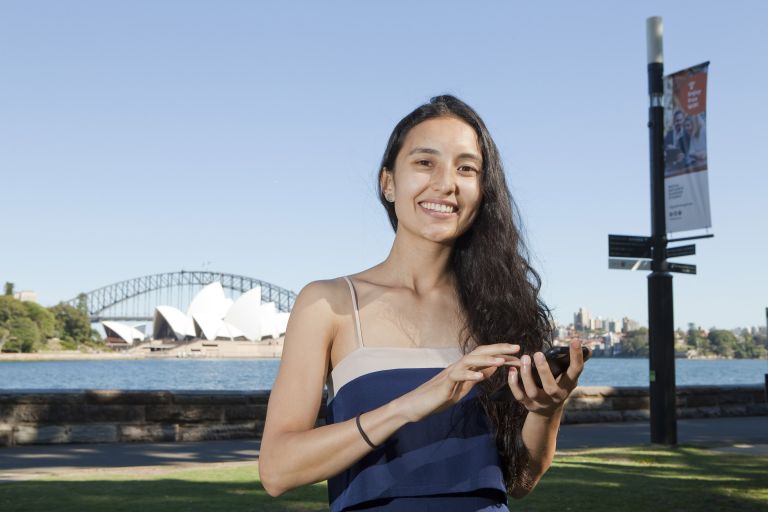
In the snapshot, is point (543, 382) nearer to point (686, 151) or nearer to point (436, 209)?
point (436, 209)

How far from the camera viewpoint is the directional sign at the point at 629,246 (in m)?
10.6

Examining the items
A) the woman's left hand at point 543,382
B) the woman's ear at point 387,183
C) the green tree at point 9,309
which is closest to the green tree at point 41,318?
the green tree at point 9,309

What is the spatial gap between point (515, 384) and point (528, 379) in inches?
1.1

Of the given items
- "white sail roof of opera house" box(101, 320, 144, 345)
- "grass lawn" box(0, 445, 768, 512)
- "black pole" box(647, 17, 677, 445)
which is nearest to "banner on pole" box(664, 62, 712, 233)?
"black pole" box(647, 17, 677, 445)

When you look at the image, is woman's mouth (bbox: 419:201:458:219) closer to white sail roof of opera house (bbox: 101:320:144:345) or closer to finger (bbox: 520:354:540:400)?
finger (bbox: 520:354:540:400)

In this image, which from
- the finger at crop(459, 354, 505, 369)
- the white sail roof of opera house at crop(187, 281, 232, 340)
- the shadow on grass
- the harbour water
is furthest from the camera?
the white sail roof of opera house at crop(187, 281, 232, 340)

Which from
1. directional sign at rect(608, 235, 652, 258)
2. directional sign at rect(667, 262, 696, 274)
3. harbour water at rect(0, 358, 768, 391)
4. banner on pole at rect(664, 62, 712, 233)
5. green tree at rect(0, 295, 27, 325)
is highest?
green tree at rect(0, 295, 27, 325)

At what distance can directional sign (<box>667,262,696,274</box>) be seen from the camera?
1074cm

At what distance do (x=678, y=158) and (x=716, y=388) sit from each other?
21.0 feet

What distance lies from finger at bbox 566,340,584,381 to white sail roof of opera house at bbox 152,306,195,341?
4011 inches

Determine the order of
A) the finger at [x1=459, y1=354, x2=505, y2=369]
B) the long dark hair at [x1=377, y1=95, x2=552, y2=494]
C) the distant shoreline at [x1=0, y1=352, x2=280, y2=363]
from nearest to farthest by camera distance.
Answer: the finger at [x1=459, y1=354, x2=505, y2=369], the long dark hair at [x1=377, y1=95, x2=552, y2=494], the distant shoreline at [x1=0, y1=352, x2=280, y2=363]

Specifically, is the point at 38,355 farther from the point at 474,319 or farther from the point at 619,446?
the point at 474,319

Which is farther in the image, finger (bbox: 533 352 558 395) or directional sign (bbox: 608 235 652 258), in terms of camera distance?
directional sign (bbox: 608 235 652 258)

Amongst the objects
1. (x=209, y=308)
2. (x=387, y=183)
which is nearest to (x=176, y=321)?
(x=209, y=308)
